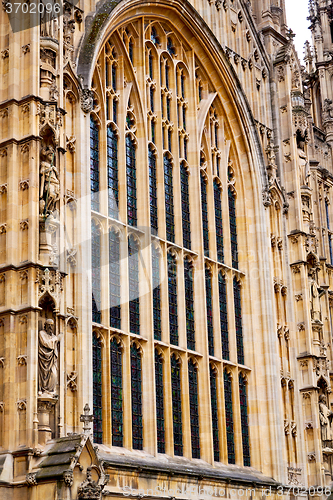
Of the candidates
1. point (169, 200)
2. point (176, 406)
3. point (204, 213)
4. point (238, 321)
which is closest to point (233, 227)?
point (204, 213)

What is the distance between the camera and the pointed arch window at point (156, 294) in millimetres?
26469

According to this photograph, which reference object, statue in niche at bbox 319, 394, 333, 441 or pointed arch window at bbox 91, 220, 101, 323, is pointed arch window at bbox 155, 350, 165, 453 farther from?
statue in niche at bbox 319, 394, 333, 441

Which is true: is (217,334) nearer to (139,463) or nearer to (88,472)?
(139,463)

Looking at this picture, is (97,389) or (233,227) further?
(233,227)

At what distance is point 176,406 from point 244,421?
3.84 metres

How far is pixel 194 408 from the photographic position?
1069 inches

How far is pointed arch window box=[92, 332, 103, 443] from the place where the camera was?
23094mm

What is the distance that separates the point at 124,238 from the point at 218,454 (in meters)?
7.30

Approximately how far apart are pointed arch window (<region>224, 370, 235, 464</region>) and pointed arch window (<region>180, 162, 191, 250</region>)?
441 centimetres

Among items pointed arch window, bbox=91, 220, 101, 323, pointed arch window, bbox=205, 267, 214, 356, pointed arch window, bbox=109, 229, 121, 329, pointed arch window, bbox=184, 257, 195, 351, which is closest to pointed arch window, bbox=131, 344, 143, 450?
pointed arch window, bbox=109, 229, 121, 329

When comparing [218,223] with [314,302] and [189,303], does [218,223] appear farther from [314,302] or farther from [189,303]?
[314,302]

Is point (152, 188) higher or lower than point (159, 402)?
higher

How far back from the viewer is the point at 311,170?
1448 inches

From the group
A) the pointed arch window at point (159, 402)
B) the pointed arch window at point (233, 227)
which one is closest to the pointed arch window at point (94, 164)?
the pointed arch window at point (159, 402)
